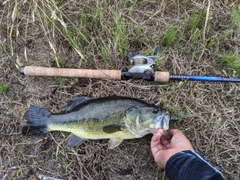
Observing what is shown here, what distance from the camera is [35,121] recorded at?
3023 mm

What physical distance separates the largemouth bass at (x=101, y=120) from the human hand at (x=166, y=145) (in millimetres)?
160

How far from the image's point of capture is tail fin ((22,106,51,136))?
3012 millimetres

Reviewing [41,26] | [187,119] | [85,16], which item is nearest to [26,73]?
[41,26]

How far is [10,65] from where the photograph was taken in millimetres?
3342

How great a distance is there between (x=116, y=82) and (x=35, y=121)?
101 centimetres

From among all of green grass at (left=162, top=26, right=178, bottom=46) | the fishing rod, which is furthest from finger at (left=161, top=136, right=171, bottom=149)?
green grass at (left=162, top=26, right=178, bottom=46)

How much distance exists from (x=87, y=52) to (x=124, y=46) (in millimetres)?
452

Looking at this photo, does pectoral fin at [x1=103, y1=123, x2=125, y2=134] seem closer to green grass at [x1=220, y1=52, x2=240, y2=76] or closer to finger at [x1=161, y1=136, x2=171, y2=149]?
finger at [x1=161, y1=136, x2=171, y2=149]

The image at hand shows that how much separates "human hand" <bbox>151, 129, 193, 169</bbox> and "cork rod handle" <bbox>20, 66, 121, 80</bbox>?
80cm

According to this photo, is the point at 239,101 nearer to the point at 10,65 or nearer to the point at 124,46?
the point at 124,46

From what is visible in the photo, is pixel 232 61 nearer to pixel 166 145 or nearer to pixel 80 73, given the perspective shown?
pixel 166 145

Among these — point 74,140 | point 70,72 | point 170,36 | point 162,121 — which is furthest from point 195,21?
point 74,140

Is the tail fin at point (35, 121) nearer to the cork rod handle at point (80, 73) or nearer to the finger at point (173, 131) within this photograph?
the cork rod handle at point (80, 73)

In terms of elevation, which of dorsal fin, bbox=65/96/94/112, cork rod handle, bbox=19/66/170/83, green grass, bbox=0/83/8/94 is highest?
cork rod handle, bbox=19/66/170/83
